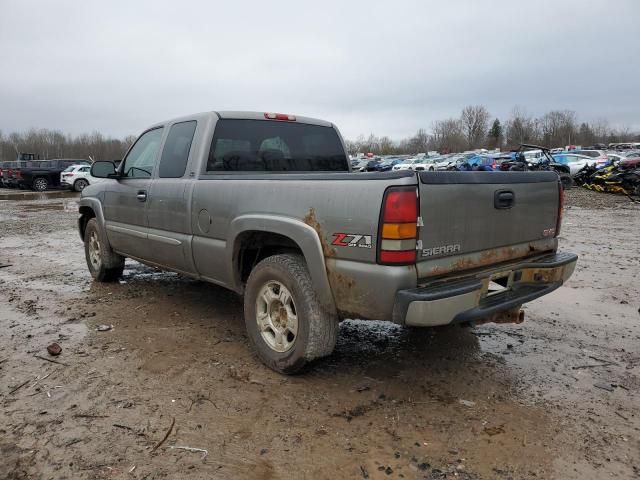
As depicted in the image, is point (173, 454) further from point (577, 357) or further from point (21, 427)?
point (577, 357)

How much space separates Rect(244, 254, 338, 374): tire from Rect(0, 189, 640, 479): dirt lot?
0.66 ft

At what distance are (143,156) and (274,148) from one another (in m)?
1.55

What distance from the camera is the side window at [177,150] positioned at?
14.4 feet

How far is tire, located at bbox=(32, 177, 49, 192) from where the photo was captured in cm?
2705

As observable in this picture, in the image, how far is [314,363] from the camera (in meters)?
3.39

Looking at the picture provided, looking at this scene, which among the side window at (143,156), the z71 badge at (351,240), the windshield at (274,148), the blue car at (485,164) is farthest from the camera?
the blue car at (485,164)

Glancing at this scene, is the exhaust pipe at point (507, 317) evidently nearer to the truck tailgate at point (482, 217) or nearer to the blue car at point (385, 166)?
the truck tailgate at point (482, 217)

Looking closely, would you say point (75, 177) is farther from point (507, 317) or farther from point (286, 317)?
point (507, 317)

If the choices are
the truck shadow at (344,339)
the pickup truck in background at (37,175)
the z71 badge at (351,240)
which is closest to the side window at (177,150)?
the truck shadow at (344,339)

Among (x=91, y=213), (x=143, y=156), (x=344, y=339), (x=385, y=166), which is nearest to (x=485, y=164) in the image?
(x=385, y=166)

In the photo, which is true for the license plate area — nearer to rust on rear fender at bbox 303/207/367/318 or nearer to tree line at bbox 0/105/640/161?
rust on rear fender at bbox 303/207/367/318

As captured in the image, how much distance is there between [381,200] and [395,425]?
1.32 m

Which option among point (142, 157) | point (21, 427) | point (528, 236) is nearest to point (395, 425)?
point (528, 236)

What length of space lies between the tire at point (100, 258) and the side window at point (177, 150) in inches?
68.1
